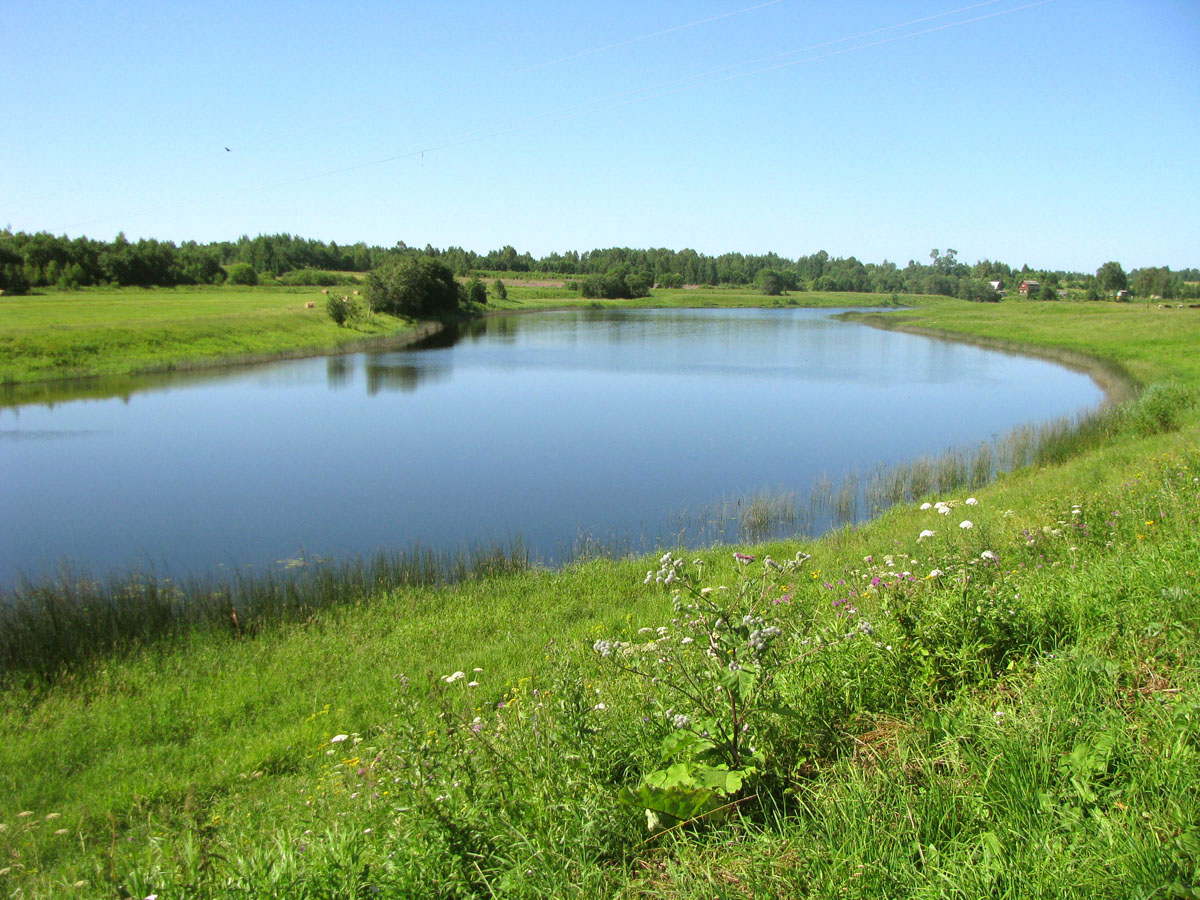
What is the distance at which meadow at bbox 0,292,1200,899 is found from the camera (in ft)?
8.41

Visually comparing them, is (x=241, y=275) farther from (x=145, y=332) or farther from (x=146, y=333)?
(x=146, y=333)

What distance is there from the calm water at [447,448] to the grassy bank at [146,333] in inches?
139

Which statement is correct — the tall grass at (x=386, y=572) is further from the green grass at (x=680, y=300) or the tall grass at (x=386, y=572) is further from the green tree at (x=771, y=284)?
the green tree at (x=771, y=284)

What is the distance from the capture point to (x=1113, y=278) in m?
116

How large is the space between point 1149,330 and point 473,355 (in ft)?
126

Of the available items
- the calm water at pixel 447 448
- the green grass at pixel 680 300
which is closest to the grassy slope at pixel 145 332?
the calm water at pixel 447 448

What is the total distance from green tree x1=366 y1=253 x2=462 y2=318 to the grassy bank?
2.12 meters

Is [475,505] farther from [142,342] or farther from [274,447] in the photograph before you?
[142,342]

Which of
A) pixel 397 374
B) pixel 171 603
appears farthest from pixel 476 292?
pixel 171 603

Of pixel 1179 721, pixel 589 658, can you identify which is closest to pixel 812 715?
pixel 1179 721

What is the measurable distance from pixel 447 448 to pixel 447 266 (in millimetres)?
57654

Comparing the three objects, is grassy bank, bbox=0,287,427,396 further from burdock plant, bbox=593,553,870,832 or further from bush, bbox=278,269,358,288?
bush, bbox=278,269,358,288

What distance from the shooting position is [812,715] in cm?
351

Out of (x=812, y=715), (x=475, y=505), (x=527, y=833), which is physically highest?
(x=812, y=715)
